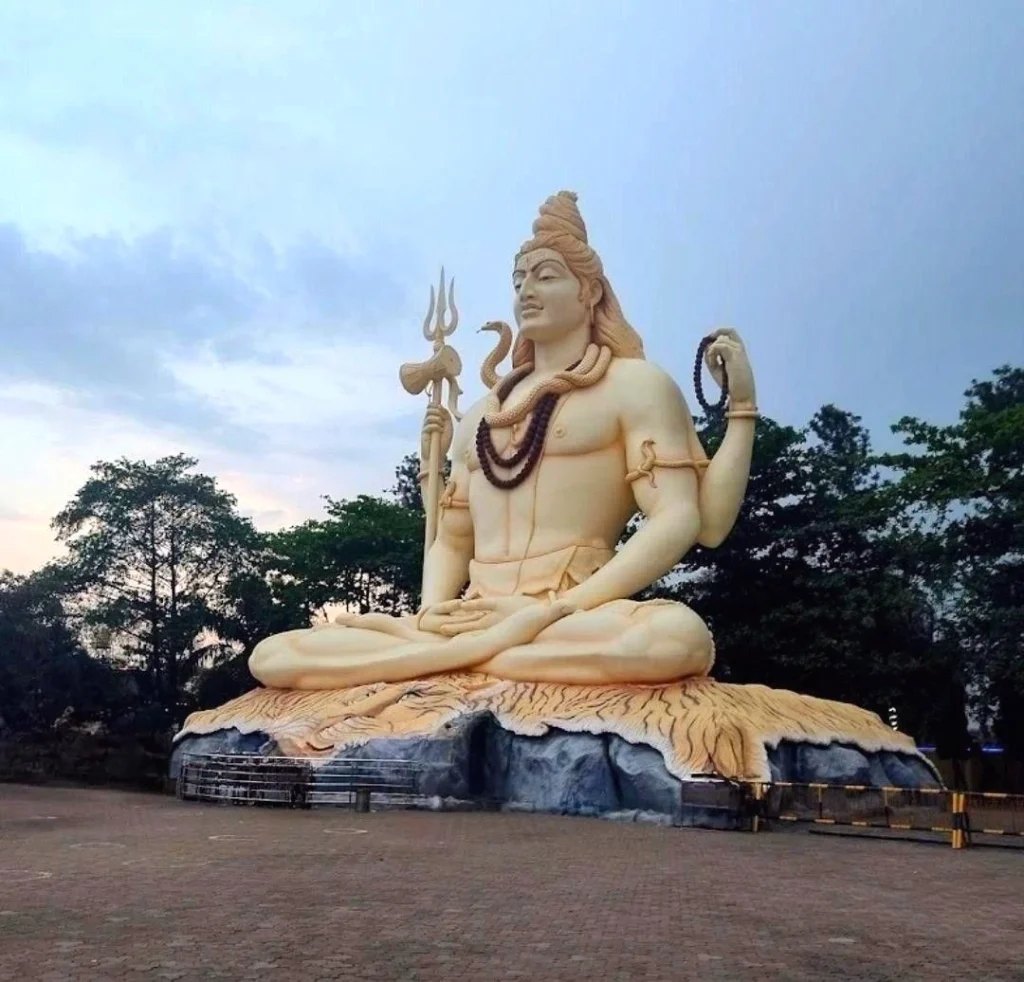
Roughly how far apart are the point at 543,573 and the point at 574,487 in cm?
102

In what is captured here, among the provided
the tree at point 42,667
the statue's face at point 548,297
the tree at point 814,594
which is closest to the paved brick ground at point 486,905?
the statue's face at point 548,297

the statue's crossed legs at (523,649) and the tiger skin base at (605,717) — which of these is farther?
the statue's crossed legs at (523,649)

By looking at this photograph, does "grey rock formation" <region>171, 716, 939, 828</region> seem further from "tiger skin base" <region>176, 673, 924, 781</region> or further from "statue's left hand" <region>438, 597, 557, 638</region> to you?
"statue's left hand" <region>438, 597, 557, 638</region>

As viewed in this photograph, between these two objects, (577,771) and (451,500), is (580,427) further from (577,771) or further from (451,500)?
(577,771)

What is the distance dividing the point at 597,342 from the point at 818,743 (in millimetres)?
5428

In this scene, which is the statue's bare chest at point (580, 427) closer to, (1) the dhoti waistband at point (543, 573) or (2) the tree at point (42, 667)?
(1) the dhoti waistband at point (543, 573)

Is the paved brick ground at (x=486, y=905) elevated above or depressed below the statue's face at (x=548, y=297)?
below

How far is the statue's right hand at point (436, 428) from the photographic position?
15.8m

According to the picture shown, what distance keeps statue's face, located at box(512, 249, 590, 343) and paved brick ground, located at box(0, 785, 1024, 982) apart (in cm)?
689

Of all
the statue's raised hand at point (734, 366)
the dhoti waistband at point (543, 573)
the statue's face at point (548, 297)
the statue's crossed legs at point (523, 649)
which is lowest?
the statue's crossed legs at point (523, 649)

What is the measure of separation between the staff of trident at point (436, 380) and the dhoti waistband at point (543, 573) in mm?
1743

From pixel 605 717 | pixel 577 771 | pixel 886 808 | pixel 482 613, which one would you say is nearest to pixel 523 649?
pixel 482 613

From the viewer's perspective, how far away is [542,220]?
48.3 feet

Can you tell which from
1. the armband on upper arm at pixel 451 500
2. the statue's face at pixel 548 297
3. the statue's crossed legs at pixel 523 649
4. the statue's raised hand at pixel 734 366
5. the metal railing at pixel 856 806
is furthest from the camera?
the armband on upper arm at pixel 451 500
